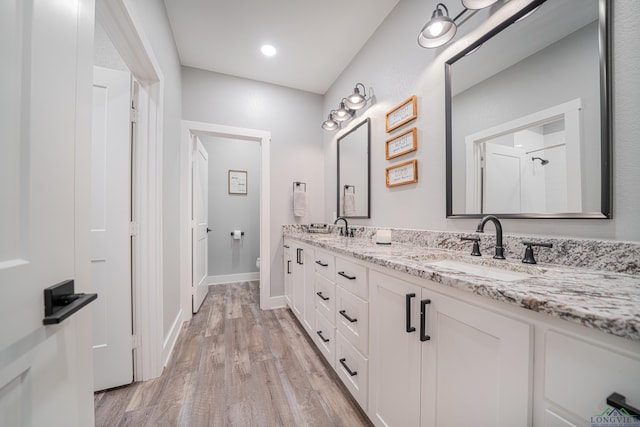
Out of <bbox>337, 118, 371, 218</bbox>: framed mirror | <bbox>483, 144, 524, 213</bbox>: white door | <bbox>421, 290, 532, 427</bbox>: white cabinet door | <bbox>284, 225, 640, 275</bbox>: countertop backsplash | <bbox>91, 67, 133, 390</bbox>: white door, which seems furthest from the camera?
<bbox>337, 118, 371, 218</bbox>: framed mirror

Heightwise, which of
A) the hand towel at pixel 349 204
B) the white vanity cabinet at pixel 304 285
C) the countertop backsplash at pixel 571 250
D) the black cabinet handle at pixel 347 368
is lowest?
the black cabinet handle at pixel 347 368

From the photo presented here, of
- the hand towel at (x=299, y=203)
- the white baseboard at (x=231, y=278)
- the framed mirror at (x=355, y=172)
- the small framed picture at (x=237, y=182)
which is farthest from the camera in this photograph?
the small framed picture at (x=237, y=182)

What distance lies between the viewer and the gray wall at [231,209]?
3.66m

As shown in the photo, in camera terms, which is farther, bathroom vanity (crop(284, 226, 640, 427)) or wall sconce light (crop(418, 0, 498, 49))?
wall sconce light (crop(418, 0, 498, 49))

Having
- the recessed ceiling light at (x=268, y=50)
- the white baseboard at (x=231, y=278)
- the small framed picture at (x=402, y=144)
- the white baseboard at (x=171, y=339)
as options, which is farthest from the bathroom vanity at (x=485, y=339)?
the white baseboard at (x=231, y=278)

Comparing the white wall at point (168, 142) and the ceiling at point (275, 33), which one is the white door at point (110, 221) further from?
the ceiling at point (275, 33)

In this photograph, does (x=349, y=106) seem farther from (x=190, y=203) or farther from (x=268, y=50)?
(x=190, y=203)

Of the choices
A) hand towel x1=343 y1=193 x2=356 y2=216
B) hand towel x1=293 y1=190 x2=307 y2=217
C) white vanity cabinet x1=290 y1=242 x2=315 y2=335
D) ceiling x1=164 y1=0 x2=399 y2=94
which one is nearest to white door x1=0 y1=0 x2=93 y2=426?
white vanity cabinet x1=290 y1=242 x2=315 y2=335

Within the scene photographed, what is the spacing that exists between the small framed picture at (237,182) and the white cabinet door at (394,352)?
320cm

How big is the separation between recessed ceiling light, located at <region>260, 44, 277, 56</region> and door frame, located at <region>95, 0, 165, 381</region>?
1044 mm

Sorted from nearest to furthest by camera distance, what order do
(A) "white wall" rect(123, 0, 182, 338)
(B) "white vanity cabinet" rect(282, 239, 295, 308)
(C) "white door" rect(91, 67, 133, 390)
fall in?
(C) "white door" rect(91, 67, 133, 390)
(A) "white wall" rect(123, 0, 182, 338)
(B) "white vanity cabinet" rect(282, 239, 295, 308)

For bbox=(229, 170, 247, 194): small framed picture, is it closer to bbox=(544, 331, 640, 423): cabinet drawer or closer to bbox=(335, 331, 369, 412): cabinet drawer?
bbox=(335, 331, 369, 412): cabinet drawer

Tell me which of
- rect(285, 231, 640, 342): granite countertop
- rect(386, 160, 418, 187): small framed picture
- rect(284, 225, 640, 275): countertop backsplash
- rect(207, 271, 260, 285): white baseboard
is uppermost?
rect(386, 160, 418, 187): small framed picture

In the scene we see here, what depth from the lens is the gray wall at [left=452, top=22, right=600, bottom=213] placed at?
87cm
